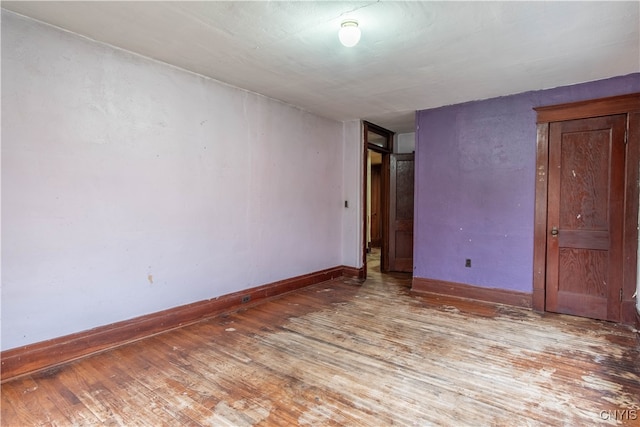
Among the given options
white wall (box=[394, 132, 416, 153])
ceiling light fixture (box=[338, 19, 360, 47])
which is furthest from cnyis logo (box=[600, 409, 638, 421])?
white wall (box=[394, 132, 416, 153])

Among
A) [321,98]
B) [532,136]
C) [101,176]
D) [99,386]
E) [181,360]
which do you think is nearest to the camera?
[99,386]

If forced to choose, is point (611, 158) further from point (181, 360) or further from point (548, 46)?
point (181, 360)

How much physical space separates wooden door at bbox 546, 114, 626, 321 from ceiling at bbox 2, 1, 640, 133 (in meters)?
0.63

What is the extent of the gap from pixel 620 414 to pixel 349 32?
298cm

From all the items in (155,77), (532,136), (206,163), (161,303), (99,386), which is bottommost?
(99,386)

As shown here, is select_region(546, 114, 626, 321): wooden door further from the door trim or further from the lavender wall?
the lavender wall

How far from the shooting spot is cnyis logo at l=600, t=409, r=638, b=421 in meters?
1.96

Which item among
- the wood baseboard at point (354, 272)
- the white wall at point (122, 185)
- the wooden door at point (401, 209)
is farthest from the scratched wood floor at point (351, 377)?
the wooden door at point (401, 209)

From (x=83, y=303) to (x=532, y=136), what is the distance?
4.89 metres

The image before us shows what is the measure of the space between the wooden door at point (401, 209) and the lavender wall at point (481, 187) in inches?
40.4

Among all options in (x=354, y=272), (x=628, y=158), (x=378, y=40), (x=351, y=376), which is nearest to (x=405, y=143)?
(x=354, y=272)

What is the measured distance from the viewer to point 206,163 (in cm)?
361

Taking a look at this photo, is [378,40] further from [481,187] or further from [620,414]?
[620,414]

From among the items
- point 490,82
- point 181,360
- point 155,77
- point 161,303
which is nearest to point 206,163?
point 155,77
